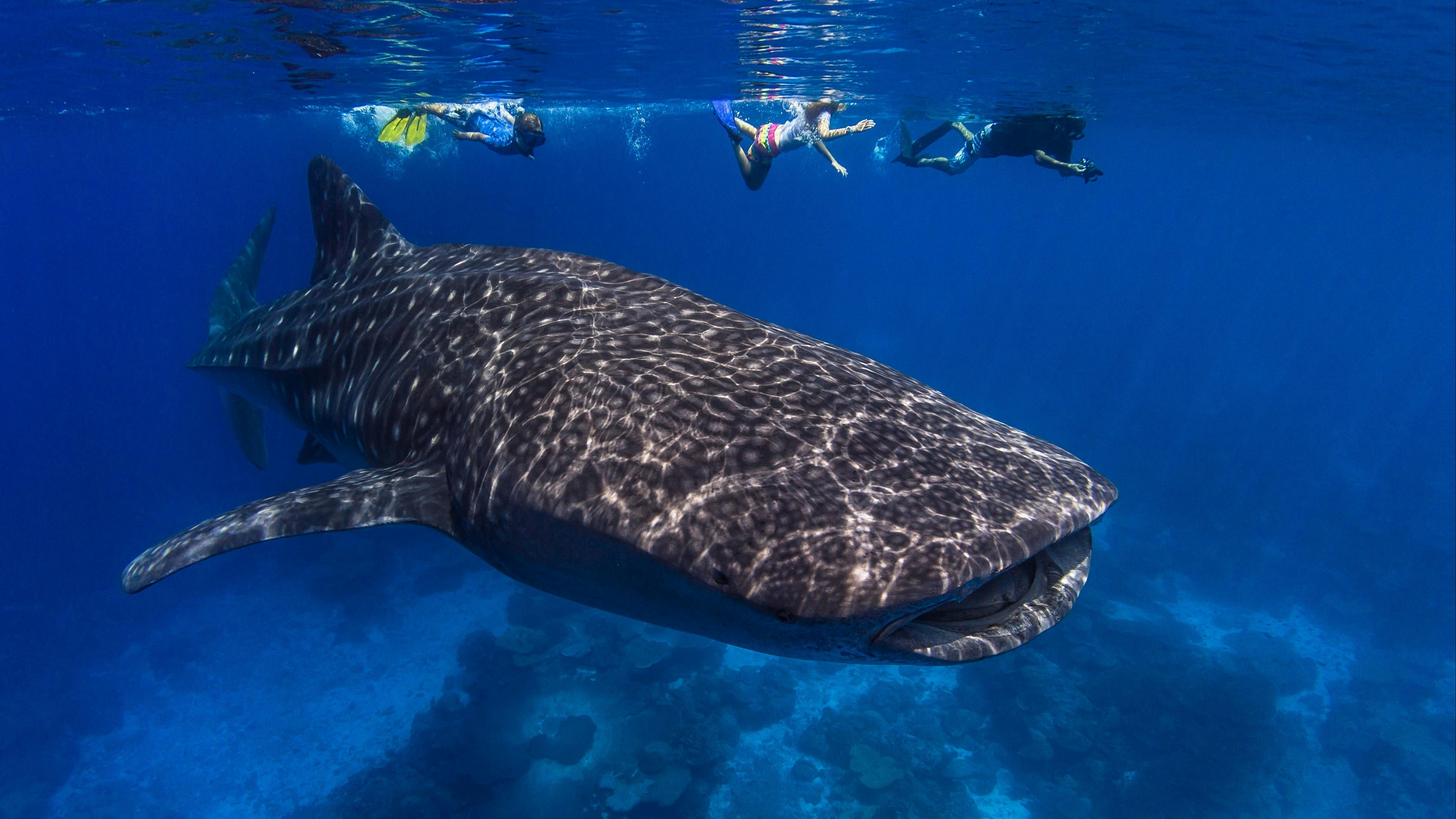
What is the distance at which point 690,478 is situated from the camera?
2.85m

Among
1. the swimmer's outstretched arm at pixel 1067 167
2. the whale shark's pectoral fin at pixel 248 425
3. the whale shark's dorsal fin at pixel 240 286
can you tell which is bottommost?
the whale shark's pectoral fin at pixel 248 425

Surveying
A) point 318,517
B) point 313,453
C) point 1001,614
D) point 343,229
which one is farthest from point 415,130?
point 1001,614

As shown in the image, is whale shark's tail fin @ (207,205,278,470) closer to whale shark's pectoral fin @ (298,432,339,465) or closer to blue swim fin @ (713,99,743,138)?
whale shark's pectoral fin @ (298,432,339,465)

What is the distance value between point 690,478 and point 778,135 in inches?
485

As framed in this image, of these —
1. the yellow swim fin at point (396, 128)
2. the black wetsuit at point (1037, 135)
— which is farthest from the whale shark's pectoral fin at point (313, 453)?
the black wetsuit at point (1037, 135)

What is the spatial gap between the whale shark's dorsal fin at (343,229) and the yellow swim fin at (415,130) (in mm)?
9050

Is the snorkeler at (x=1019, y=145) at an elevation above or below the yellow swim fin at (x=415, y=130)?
above

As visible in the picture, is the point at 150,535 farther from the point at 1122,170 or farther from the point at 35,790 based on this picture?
the point at 1122,170

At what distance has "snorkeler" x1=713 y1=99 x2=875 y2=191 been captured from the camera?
43.1 ft

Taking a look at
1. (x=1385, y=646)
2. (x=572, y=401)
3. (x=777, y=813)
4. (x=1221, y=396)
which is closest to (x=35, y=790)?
(x=777, y=813)

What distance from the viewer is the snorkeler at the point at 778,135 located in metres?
13.1

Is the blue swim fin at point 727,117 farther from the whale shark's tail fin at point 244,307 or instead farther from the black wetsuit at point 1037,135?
the whale shark's tail fin at point 244,307

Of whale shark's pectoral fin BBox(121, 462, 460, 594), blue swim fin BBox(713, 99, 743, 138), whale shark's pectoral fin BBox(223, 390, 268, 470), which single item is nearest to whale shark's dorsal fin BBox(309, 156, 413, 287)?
whale shark's pectoral fin BBox(121, 462, 460, 594)

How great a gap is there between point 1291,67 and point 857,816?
74.0ft
